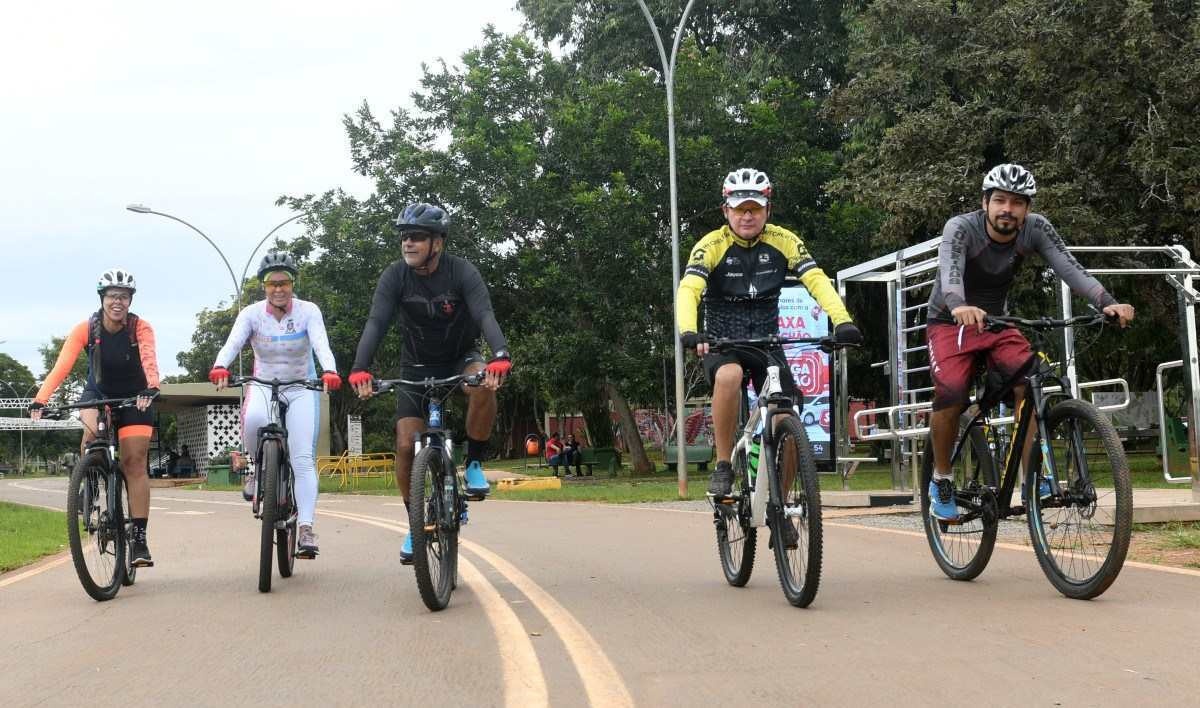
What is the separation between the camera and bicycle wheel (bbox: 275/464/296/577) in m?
8.04

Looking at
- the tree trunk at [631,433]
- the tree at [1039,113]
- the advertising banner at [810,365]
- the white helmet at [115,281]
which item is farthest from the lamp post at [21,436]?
the white helmet at [115,281]

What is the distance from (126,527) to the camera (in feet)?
26.8

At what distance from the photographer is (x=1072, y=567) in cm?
621

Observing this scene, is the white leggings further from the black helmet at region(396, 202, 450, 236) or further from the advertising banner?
the advertising banner

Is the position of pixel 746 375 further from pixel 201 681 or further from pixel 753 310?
pixel 201 681

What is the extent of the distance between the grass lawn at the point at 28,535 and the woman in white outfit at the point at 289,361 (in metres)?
3.62

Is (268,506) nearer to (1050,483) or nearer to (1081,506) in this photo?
(1050,483)

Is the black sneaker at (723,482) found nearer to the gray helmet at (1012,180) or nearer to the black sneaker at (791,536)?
the black sneaker at (791,536)

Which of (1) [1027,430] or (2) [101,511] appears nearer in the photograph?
(1) [1027,430]

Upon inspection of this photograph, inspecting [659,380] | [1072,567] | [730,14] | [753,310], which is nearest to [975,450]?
[1072,567]

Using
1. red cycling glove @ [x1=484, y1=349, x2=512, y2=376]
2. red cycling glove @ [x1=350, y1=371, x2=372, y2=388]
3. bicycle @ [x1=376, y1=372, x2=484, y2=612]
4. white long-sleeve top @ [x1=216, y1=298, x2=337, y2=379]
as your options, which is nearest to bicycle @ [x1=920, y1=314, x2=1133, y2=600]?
red cycling glove @ [x1=484, y1=349, x2=512, y2=376]

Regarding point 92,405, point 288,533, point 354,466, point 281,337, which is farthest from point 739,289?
point 354,466

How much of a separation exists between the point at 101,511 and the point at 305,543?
1.23 meters

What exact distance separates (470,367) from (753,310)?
1630mm
